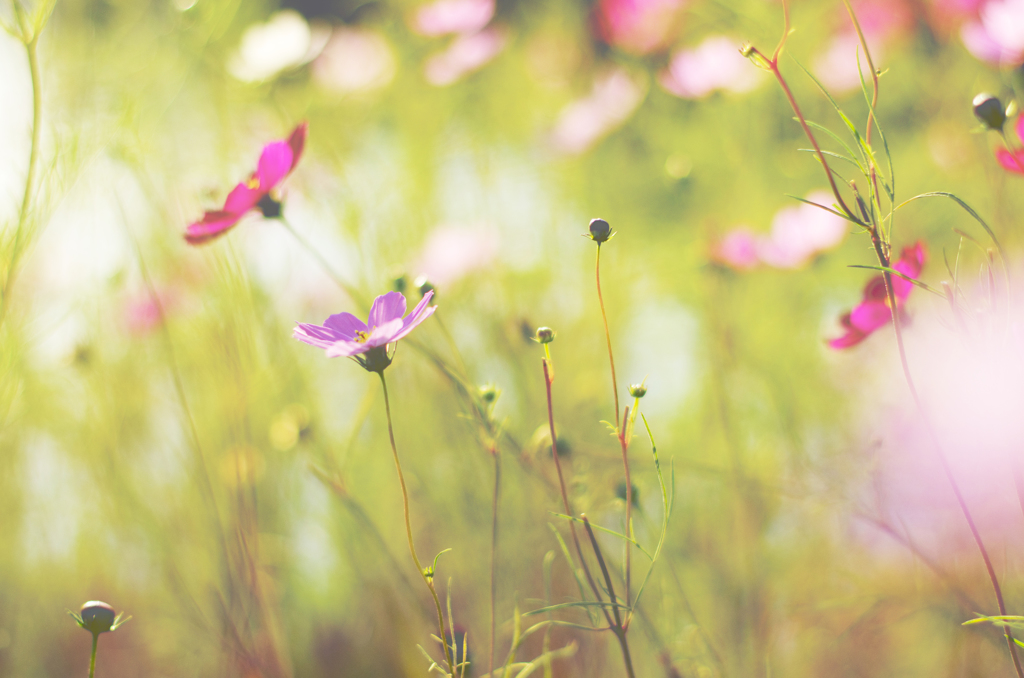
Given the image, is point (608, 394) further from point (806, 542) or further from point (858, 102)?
point (858, 102)

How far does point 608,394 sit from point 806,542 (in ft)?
1.02

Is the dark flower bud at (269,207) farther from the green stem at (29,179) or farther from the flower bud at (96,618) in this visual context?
the flower bud at (96,618)

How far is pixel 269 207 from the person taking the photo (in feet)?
1.39

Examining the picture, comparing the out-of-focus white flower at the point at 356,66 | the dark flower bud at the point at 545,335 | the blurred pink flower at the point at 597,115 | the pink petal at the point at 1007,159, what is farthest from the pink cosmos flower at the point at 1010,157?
the out-of-focus white flower at the point at 356,66

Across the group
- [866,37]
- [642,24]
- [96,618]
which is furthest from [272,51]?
[866,37]

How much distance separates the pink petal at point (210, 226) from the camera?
0.40m

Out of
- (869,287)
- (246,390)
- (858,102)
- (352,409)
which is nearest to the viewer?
(869,287)

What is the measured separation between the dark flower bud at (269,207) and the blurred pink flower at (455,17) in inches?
23.2

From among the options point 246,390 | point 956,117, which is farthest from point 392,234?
point 956,117

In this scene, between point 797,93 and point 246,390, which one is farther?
point 797,93

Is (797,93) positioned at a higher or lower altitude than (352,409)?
higher

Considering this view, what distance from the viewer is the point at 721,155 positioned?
1084 millimetres

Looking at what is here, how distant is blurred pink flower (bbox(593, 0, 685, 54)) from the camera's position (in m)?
0.96

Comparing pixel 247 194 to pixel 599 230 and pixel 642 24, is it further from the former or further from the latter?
pixel 642 24
